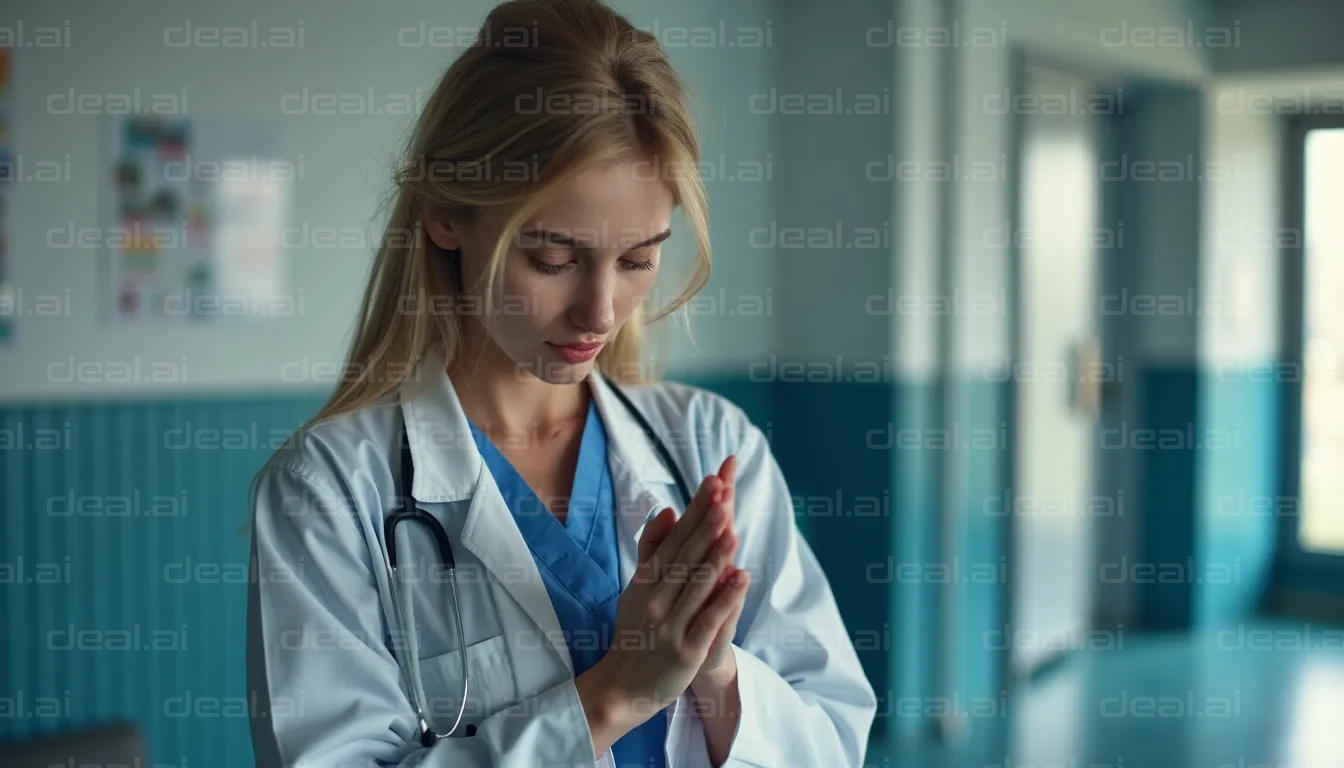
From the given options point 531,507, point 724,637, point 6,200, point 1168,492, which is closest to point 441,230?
point 531,507

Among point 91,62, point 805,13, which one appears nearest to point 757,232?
point 805,13

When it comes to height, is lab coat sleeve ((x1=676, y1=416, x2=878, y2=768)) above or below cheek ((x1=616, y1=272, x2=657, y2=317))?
below

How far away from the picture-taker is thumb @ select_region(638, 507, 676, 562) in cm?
117

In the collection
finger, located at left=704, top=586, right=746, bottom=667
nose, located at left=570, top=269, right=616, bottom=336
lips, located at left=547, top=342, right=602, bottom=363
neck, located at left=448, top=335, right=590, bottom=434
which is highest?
nose, located at left=570, top=269, right=616, bottom=336

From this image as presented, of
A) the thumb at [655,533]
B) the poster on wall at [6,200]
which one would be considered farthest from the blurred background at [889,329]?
the thumb at [655,533]

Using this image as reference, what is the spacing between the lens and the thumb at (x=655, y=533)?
3.84 feet

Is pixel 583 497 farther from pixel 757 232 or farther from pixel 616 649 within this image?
pixel 757 232

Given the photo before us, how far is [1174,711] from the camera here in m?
4.05

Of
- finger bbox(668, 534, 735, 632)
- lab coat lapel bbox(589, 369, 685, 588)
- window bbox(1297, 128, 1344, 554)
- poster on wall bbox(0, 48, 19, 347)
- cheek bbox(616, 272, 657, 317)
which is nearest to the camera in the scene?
finger bbox(668, 534, 735, 632)

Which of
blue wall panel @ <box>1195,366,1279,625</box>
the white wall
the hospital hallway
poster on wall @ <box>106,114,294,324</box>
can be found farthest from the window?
poster on wall @ <box>106,114,294,324</box>

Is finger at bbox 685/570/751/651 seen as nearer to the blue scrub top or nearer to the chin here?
the blue scrub top

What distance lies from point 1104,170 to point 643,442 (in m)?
4.06

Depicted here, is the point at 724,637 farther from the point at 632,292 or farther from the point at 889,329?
the point at 889,329

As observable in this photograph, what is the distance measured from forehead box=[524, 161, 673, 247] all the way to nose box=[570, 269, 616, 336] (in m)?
0.04
